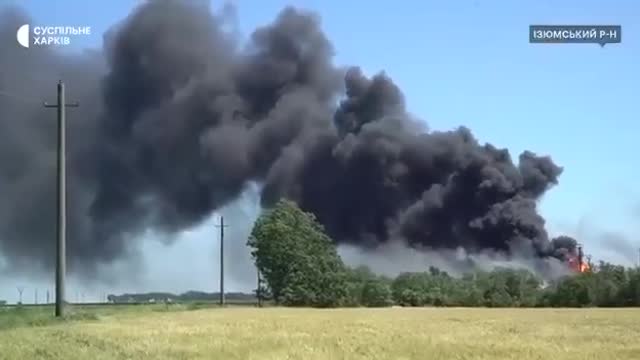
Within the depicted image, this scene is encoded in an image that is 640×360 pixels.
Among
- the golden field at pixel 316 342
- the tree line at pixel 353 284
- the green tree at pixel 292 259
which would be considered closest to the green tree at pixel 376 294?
the tree line at pixel 353 284

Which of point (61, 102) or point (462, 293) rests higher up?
point (61, 102)

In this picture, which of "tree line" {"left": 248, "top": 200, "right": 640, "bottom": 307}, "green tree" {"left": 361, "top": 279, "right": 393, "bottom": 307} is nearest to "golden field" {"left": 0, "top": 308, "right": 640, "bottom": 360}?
"tree line" {"left": 248, "top": 200, "right": 640, "bottom": 307}

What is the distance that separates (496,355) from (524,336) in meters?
7.56

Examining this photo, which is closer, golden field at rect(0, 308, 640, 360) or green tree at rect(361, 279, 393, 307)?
golden field at rect(0, 308, 640, 360)

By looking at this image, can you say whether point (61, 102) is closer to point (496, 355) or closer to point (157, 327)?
point (157, 327)

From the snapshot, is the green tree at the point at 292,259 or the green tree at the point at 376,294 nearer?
the green tree at the point at 292,259

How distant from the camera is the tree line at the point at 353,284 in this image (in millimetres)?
90938

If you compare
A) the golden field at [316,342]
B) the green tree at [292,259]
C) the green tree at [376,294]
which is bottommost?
the golden field at [316,342]

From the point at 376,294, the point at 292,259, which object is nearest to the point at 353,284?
the point at 376,294

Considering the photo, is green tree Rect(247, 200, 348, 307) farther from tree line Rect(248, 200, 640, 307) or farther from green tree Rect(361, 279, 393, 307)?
green tree Rect(361, 279, 393, 307)

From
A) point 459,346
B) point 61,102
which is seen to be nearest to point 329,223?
point 61,102

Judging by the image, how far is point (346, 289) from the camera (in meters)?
96.5

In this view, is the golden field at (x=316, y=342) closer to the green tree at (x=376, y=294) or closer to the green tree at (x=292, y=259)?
the green tree at (x=292, y=259)

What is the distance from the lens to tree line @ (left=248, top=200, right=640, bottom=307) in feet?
298
